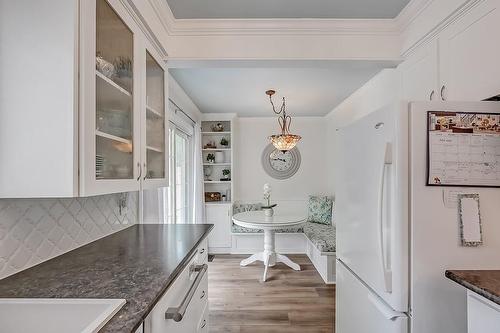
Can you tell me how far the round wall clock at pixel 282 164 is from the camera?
17.0ft

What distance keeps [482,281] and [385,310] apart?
479 millimetres

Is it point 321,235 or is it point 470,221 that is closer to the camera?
point 470,221

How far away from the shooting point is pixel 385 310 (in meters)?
1.41

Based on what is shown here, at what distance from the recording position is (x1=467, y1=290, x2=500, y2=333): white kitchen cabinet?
3.21 feet

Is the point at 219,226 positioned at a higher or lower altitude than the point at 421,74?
lower

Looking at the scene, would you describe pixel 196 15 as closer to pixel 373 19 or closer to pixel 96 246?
pixel 373 19

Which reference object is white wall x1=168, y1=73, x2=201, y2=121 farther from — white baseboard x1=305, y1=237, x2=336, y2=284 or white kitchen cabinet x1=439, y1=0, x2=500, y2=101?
white baseboard x1=305, y1=237, x2=336, y2=284

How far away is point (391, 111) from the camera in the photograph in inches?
54.9

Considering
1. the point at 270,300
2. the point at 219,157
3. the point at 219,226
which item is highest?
the point at 219,157

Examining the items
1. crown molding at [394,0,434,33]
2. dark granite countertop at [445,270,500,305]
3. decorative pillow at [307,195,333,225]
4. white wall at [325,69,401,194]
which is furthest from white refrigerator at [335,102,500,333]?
decorative pillow at [307,195,333,225]

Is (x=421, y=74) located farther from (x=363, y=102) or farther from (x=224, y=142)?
(x=224, y=142)

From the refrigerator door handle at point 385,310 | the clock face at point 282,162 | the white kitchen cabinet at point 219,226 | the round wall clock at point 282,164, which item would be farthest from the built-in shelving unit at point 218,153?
the refrigerator door handle at point 385,310

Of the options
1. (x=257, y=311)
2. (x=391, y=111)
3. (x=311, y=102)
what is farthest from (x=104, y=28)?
(x=311, y=102)

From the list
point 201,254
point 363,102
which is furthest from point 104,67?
point 363,102
